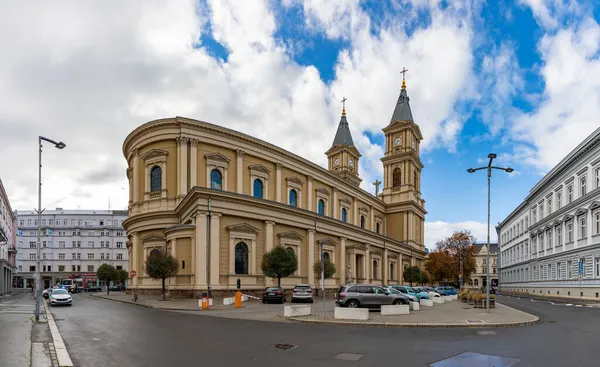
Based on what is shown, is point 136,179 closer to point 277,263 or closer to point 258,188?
point 258,188

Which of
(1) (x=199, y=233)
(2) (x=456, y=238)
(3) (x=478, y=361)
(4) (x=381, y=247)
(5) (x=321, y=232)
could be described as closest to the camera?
(3) (x=478, y=361)

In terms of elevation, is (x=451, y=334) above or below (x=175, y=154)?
below

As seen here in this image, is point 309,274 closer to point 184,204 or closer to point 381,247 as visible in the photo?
point 184,204

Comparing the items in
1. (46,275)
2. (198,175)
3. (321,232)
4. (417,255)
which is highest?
(198,175)

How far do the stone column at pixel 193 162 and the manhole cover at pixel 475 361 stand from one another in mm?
34002

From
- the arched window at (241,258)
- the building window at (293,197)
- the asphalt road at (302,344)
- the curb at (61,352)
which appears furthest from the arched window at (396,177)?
the curb at (61,352)

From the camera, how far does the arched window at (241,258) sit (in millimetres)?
35688

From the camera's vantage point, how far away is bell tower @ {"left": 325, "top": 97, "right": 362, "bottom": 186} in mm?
75688

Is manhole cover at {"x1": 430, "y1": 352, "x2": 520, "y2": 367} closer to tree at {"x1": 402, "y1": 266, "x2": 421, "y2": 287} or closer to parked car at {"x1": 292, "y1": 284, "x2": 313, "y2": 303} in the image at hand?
parked car at {"x1": 292, "y1": 284, "x2": 313, "y2": 303}

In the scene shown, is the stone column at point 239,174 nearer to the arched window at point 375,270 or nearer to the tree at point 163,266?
the tree at point 163,266

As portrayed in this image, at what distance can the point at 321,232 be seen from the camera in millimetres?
44688

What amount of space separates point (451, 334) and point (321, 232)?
29877 millimetres

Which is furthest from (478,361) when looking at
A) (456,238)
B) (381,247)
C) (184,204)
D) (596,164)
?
(456,238)

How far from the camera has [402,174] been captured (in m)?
74.9
